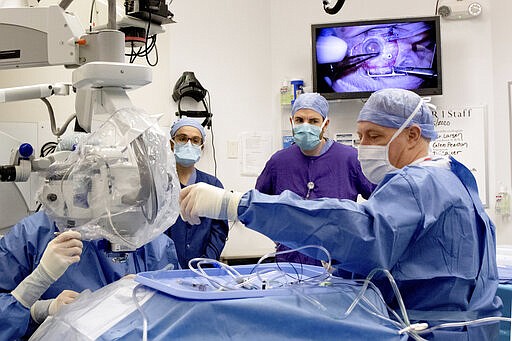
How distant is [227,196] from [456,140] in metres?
3.14

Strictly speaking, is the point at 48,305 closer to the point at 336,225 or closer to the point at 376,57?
the point at 336,225

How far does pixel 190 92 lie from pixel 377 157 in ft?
7.40

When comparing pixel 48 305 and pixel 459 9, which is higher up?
pixel 459 9

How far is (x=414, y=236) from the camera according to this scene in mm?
1380

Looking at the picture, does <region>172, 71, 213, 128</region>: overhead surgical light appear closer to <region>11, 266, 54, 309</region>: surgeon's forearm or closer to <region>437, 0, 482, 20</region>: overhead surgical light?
<region>437, 0, 482, 20</region>: overhead surgical light

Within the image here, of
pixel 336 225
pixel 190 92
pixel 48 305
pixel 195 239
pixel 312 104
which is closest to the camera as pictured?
pixel 336 225

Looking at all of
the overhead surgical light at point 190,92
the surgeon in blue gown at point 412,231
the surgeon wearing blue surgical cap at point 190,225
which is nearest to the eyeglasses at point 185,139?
the surgeon wearing blue surgical cap at point 190,225

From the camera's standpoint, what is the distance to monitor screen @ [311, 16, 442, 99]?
4.05m

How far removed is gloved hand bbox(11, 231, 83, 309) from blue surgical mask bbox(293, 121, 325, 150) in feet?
5.69

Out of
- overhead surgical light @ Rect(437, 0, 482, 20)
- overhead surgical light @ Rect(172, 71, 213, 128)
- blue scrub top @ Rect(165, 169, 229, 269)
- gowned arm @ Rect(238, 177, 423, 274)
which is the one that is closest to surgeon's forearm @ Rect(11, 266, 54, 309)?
gowned arm @ Rect(238, 177, 423, 274)

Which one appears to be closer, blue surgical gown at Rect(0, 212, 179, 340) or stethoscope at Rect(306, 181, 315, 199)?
blue surgical gown at Rect(0, 212, 179, 340)

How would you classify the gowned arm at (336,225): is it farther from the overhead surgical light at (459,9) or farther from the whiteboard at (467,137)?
the overhead surgical light at (459,9)

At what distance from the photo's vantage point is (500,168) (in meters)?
4.05

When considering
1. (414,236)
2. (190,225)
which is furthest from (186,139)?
(414,236)
